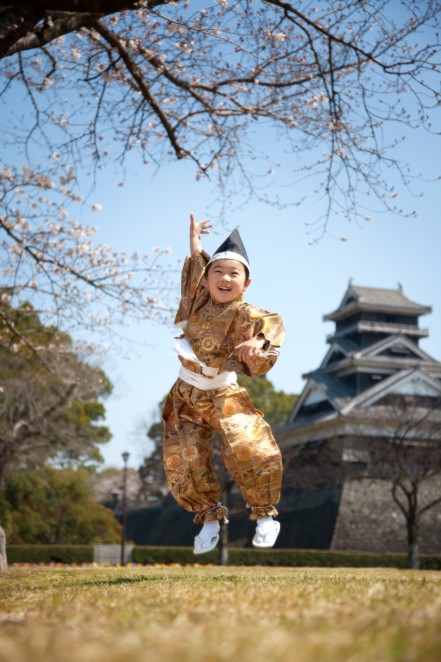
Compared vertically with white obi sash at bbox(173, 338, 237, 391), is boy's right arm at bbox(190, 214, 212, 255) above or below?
above

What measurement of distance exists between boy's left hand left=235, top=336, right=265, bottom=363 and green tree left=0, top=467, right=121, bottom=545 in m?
22.5

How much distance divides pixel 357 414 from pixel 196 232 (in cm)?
2530

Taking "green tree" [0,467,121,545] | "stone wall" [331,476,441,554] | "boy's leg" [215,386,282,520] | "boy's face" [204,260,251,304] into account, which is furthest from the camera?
"stone wall" [331,476,441,554]

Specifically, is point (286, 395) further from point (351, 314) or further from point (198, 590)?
point (198, 590)

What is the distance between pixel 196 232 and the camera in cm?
545

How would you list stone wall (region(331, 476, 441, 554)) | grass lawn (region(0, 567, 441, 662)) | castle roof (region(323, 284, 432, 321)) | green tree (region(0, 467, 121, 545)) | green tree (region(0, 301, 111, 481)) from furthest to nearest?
castle roof (region(323, 284, 432, 321)) < stone wall (region(331, 476, 441, 554)) < green tree (region(0, 467, 121, 545)) < green tree (region(0, 301, 111, 481)) < grass lawn (region(0, 567, 441, 662))

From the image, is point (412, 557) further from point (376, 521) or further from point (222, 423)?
point (222, 423)

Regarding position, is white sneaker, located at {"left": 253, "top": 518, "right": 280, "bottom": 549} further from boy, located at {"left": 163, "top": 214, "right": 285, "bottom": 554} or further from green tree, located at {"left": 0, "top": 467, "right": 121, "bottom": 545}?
green tree, located at {"left": 0, "top": 467, "right": 121, "bottom": 545}

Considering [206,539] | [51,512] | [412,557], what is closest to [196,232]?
[206,539]

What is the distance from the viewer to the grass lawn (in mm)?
1712

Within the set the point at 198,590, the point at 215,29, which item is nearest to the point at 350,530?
the point at 215,29

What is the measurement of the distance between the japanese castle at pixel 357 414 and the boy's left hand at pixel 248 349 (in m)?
22.7

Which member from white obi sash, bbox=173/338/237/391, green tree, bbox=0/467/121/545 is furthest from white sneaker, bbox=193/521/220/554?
green tree, bbox=0/467/121/545

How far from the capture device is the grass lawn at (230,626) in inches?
67.4
